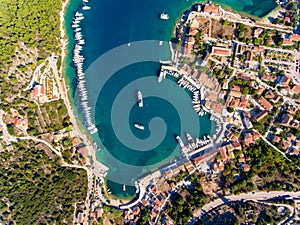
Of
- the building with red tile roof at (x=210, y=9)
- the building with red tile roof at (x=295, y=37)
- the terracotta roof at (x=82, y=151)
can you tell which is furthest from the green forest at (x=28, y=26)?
the building with red tile roof at (x=295, y=37)

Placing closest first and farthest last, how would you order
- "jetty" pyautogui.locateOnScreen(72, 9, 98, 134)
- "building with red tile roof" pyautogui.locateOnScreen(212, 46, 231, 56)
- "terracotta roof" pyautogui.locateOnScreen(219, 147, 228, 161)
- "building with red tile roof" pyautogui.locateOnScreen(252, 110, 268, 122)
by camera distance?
"terracotta roof" pyautogui.locateOnScreen(219, 147, 228, 161)
"building with red tile roof" pyautogui.locateOnScreen(252, 110, 268, 122)
"building with red tile roof" pyautogui.locateOnScreen(212, 46, 231, 56)
"jetty" pyautogui.locateOnScreen(72, 9, 98, 134)

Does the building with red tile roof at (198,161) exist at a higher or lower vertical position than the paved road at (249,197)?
higher

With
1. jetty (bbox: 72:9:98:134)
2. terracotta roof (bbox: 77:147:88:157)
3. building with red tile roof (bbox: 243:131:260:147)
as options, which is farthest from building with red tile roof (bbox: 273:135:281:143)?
terracotta roof (bbox: 77:147:88:157)

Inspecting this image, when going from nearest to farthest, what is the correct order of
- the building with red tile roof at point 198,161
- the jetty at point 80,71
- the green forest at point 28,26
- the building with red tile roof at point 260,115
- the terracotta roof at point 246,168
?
the terracotta roof at point 246,168, the green forest at point 28,26, the building with red tile roof at point 198,161, the building with red tile roof at point 260,115, the jetty at point 80,71

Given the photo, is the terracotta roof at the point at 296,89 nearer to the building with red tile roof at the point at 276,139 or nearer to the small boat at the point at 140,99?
the building with red tile roof at the point at 276,139

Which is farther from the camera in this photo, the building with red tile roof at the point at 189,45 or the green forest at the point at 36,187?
the building with red tile roof at the point at 189,45

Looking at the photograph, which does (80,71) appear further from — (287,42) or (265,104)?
(287,42)

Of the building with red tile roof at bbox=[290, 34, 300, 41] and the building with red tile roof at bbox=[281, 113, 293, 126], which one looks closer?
the building with red tile roof at bbox=[281, 113, 293, 126]

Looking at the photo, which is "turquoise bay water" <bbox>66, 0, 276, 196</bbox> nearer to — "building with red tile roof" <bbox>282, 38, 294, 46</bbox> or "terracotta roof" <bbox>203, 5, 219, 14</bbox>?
"terracotta roof" <bbox>203, 5, 219, 14</bbox>

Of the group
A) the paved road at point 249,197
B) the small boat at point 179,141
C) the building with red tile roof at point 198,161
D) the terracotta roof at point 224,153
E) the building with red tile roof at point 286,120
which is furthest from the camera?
the small boat at point 179,141
